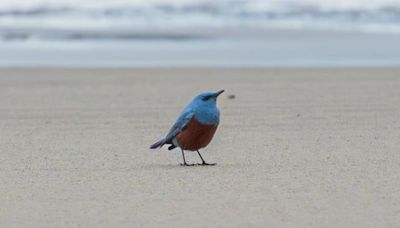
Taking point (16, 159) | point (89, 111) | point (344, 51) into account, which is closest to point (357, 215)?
point (16, 159)

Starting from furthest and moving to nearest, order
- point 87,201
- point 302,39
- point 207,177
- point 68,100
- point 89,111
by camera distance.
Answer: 1. point 302,39
2. point 68,100
3. point 89,111
4. point 207,177
5. point 87,201

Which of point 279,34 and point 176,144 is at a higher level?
point 176,144

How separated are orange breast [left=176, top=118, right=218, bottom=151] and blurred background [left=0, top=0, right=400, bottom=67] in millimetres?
10105

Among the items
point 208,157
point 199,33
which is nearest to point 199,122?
point 208,157

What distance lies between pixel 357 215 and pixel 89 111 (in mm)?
5807

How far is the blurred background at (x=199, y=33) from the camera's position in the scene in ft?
64.3

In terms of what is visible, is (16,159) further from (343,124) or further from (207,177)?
(343,124)

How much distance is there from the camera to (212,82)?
15203 millimetres

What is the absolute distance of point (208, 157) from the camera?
859 centimetres

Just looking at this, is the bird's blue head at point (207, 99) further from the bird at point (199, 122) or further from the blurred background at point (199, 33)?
the blurred background at point (199, 33)

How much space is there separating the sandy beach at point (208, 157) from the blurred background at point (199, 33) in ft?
15.7

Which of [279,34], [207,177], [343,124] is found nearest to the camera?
[207,177]

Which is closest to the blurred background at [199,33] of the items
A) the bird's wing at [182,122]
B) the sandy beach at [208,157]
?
the sandy beach at [208,157]

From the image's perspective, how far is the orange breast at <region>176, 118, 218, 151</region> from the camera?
7770mm
